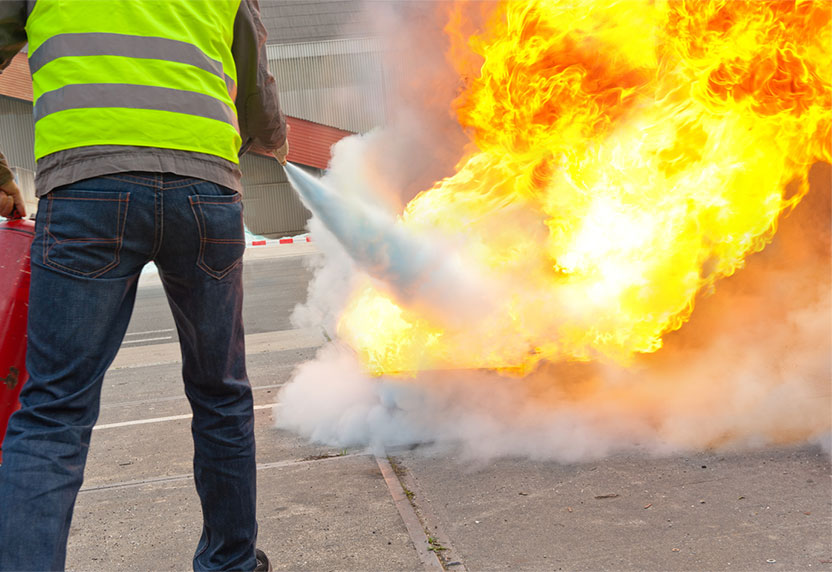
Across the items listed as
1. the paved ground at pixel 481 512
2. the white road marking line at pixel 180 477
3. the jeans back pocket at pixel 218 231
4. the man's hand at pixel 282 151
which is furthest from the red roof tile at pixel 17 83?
the jeans back pocket at pixel 218 231

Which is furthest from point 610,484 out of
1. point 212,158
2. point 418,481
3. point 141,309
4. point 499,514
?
point 141,309

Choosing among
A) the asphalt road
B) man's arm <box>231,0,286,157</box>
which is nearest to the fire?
man's arm <box>231,0,286,157</box>

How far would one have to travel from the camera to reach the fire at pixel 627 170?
12.0 feet

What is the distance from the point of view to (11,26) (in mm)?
1964

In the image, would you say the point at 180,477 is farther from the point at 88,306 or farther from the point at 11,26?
the point at 11,26

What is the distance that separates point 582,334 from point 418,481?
3.57 feet

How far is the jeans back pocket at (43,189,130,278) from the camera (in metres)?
1.84

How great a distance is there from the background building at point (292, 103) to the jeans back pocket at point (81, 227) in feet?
27.8

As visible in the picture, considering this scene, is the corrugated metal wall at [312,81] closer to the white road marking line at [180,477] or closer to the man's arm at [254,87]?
the white road marking line at [180,477]

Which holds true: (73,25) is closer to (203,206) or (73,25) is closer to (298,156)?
(203,206)

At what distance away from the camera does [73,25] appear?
1882 millimetres

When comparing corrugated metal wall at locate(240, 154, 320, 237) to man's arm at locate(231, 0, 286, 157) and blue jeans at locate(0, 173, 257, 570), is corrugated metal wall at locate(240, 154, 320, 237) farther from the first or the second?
blue jeans at locate(0, 173, 257, 570)

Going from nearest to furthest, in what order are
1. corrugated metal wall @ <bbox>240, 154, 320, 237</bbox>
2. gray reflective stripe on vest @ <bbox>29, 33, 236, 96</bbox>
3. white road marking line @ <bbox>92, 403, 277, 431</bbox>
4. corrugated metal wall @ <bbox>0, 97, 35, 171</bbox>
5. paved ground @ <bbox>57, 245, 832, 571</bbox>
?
gray reflective stripe on vest @ <bbox>29, 33, 236, 96</bbox>
paved ground @ <bbox>57, 245, 832, 571</bbox>
white road marking line @ <bbox>92, 403, 277, 431</bbox>
corrugated metal wall @ <bbox>240, 154, 320, 237</bbox>
corrugated metal wall @ <bbox>0, 97, 35, 171</bbox>

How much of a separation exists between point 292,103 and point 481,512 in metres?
16.5
